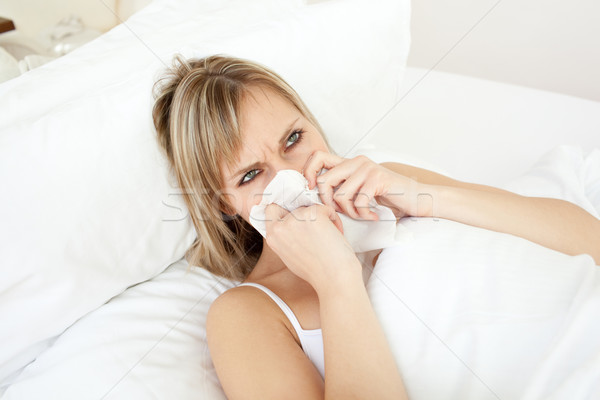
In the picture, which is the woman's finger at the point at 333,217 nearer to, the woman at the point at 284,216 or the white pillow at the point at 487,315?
the woman at the point at 284,216

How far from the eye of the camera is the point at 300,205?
0.96 m

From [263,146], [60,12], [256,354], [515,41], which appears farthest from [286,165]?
[515,41]

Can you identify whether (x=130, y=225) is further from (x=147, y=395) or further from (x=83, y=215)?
(x=147, y=395)

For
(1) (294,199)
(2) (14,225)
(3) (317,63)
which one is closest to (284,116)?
(1) (294,199)

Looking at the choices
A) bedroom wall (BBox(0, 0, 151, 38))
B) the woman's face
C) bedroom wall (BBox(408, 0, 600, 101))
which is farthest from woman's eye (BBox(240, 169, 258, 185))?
bedroom wall (BBox(408, 0, 600, 101))

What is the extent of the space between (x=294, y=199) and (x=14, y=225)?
1.88 ft

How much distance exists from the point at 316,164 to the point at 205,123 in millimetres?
292

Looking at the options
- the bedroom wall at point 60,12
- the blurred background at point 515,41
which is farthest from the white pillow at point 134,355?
the blurred background at point 515,41

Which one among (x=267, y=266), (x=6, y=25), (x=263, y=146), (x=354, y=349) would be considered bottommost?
(x=267, y=266)

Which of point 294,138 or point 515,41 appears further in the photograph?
point 515,41

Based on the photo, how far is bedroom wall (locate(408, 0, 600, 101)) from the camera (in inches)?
74.0

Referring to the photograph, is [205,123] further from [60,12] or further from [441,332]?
[441,332]

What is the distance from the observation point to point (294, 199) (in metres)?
0.94

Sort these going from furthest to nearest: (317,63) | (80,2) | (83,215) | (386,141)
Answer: (386,141)
(317,63)
(80,2)
(83,215)
